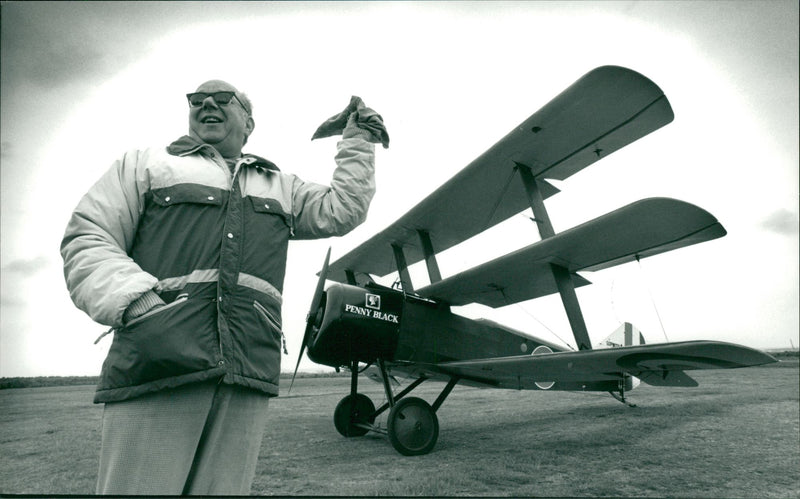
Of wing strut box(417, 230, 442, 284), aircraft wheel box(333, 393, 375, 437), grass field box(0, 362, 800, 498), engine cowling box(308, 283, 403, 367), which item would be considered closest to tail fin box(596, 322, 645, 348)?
grass field box(0, 362, 800, 498)

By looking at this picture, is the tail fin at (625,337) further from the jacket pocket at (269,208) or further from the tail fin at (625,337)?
the jacket pocket at (269,208)

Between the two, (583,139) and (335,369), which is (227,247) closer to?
(335,369)

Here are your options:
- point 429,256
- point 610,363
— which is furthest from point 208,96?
point 429,256

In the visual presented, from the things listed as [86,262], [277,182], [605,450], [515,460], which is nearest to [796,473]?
[605,450]

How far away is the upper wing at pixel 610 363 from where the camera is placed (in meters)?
3.11

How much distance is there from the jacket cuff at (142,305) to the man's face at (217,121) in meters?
0.57

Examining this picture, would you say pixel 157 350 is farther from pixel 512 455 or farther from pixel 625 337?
pixel 625 337

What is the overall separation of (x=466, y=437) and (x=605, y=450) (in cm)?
133

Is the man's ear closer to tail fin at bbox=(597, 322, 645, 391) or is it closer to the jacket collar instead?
the jacket collar

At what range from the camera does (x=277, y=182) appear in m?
1.45

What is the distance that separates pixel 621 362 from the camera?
3.83 metres

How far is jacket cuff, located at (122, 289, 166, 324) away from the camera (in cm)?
108

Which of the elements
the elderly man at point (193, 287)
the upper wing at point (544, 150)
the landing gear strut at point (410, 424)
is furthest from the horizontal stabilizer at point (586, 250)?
the elderly man at point (193, 287)

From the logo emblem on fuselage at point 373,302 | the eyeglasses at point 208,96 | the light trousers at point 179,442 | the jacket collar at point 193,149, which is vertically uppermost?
the eyeglasses at point 208,96
